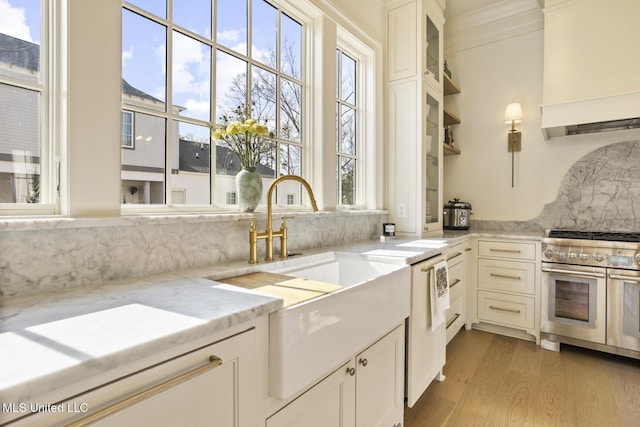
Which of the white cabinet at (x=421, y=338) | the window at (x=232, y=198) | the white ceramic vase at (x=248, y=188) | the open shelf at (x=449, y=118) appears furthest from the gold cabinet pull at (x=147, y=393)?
the open shelf at (x=449, y=118)

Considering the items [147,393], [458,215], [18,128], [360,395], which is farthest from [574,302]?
[18,128]

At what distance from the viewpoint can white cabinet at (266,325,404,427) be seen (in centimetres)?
103

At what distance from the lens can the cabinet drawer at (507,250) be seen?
9.05ft

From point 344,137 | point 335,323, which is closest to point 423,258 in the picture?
point 335,323

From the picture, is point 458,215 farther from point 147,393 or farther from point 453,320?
point 147,393

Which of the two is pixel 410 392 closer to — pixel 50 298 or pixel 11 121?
pixel 50 298

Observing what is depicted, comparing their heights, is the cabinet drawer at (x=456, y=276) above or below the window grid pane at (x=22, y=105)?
below

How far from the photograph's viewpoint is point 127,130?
127 centimetres

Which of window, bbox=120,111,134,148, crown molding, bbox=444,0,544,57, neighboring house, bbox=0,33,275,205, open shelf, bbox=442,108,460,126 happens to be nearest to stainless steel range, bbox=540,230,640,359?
open shelf, bbox=442,108,460,126

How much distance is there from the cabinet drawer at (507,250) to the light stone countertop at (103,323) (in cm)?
263

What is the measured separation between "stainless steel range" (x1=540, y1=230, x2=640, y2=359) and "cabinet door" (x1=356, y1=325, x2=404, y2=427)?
1.74 m

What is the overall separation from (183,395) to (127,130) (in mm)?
1035

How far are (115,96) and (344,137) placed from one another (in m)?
1.71

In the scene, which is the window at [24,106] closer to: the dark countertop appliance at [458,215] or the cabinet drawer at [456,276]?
the cabinet drawer at [456,276]
